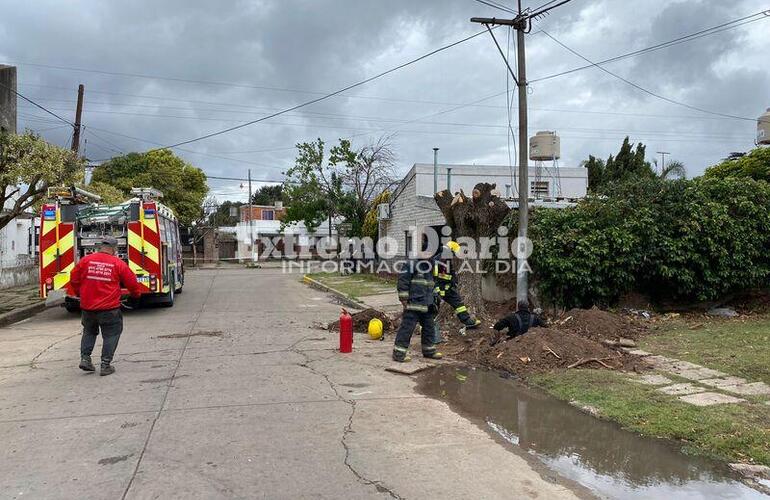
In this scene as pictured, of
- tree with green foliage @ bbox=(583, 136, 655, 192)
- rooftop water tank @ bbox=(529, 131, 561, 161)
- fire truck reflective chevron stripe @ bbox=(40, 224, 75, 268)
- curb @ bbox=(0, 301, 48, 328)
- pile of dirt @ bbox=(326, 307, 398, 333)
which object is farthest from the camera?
tree with green foliage @ bbox=(583, 136, 655, 192)

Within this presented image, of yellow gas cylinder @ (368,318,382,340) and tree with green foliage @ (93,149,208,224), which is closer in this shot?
yellow gas cylinder @ (368,318,382,340)

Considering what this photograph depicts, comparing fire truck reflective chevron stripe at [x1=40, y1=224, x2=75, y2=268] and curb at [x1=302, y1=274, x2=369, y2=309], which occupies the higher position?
fire truck reflective chevron stripe at [x1=40, y1=224, x2=75, y2=268]

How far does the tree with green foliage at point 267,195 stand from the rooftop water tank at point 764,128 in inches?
2907

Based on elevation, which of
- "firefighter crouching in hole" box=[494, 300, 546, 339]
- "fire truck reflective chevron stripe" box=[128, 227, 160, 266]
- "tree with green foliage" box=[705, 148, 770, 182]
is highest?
"tree with green foliage" box=[705, 148, 770, 182]

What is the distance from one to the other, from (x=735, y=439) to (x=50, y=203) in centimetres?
1439

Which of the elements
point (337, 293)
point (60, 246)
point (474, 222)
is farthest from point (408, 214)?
point (60, 246)

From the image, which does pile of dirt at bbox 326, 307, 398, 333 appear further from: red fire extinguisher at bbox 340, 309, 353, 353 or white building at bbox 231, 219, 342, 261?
white building at bbox 231, 219, 342, 261

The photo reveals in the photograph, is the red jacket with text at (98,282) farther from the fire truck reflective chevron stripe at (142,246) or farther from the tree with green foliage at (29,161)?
the fire truck reflective chevron stripe at (142,246)

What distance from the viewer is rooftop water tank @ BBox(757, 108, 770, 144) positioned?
21.1 meters

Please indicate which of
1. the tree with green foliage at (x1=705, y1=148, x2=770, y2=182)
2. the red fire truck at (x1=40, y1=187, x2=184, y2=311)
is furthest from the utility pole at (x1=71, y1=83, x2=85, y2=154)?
the tree with green foliage at (x1=705, y1=148, x2=770, y2=182)

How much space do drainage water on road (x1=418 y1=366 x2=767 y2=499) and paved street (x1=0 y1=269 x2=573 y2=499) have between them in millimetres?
306

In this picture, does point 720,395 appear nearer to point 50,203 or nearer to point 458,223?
point 458,223

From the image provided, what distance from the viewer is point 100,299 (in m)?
7.50

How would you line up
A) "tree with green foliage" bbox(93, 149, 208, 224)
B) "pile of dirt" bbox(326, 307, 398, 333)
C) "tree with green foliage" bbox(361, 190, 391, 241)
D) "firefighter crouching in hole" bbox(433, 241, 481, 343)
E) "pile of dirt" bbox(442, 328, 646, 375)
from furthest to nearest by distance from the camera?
"tree with green foliage" bbox(93, 149, 208, 224) < "tree with green foliage" bbox(361, 190, 391, 241) < "pile of dirt" bbox(326, 307, 398, 333) < "firefighter crouching in hole" bbox(433, 241, 481, 343) < "pile of dirt" bbox(442, 328, 646, 375)
